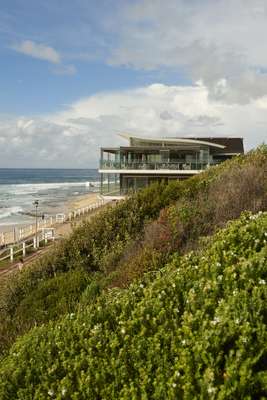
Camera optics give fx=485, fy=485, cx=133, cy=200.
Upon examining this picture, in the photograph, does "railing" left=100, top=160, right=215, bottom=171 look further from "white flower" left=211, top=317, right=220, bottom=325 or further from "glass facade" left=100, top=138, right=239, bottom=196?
"white flower" left=211, top=317, right=220, bottom=325

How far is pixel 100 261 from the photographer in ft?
34.5

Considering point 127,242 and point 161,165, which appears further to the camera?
point 161,165

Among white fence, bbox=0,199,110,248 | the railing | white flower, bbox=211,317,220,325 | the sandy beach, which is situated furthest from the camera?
the sandy beach

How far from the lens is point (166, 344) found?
4.04 metres

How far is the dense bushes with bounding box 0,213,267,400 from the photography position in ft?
11.7

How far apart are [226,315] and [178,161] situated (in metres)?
34.5

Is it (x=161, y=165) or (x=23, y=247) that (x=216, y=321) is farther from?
(x=161, y=165)

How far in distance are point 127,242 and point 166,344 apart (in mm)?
6674

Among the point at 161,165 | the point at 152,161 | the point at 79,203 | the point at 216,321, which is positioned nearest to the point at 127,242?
the point at 216,321

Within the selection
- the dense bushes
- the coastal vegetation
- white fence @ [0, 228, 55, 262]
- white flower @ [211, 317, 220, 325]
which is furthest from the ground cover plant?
white fence @ [0, 228, 55, 262]

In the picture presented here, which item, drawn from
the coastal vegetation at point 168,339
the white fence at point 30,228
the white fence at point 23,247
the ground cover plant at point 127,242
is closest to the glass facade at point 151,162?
the white fence at point 30,228

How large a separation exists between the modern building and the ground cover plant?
23493 millimetres

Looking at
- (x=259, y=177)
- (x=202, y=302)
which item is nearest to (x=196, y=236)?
(x=259, y=177)

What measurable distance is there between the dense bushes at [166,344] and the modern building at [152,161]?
1233 inches
